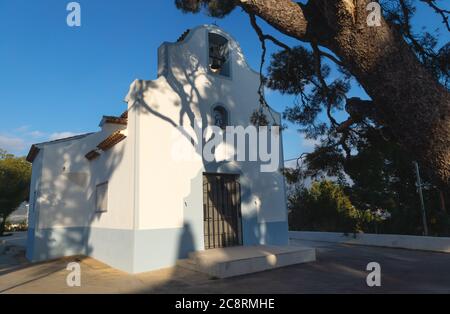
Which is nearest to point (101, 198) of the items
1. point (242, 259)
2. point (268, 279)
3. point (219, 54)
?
point (242, 259)

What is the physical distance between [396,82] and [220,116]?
8.16 m

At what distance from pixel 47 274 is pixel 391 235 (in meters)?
13.2

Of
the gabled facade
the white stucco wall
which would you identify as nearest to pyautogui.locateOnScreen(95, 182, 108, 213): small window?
the gabled facade

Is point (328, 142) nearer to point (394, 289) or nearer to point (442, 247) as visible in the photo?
point (394, 289)

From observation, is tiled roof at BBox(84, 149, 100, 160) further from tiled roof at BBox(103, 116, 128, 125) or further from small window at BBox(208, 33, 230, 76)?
small window at BBox(208, 33, 230, 76)

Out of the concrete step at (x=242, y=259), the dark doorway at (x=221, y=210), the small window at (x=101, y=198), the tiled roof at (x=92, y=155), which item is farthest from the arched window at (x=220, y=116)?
the tiled roof at (x=92, y=155)

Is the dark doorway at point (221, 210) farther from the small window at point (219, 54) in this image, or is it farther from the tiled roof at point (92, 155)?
the tiled roof at point (92, 155)

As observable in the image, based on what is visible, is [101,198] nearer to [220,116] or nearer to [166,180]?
[166,180]

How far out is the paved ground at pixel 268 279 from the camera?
22.7 ft

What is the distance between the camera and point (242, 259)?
8.36m

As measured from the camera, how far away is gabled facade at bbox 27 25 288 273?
367 inches

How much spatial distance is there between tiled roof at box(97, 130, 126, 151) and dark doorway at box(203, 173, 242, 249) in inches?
115
